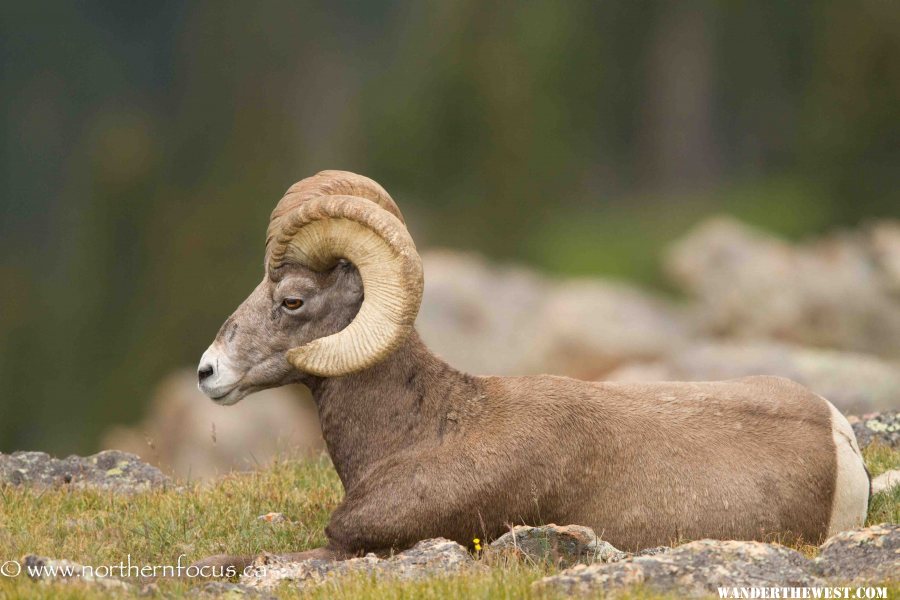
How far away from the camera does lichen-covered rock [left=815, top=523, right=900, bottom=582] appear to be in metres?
8.62

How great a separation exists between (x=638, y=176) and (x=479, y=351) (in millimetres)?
39092

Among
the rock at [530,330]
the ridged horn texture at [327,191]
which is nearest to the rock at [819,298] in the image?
the rock at [530,330]

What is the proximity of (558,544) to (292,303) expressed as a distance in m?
2.72

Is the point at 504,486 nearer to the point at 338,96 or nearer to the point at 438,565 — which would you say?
the point at 438,565

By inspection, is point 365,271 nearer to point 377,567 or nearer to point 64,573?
point 377,567

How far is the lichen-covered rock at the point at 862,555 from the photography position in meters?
8.62

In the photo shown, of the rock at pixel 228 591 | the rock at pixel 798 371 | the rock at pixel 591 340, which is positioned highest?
the rock at pixel 591 340

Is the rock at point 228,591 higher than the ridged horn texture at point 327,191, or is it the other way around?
the ridged horn texture at point 327,191

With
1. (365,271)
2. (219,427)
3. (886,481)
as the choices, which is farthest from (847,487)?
(219,427)

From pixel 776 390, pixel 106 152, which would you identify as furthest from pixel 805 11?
A: pixel 776 390

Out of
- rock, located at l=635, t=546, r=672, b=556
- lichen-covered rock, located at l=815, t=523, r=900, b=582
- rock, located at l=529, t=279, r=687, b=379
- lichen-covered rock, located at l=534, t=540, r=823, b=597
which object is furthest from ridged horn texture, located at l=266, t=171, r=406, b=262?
rock, located at l=529, t=279, r=687, b=379

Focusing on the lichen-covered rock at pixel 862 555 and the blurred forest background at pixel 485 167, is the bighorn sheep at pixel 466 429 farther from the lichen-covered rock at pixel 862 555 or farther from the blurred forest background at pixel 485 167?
the blurred forest background at pixel 485 167

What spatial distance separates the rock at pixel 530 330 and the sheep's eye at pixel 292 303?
537 inches

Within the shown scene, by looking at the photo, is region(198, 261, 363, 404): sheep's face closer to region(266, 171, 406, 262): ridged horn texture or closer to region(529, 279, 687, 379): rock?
region(266, 171, 406, 262): ridged horn texture
